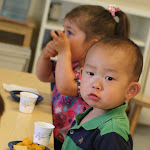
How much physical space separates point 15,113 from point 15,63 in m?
2.14

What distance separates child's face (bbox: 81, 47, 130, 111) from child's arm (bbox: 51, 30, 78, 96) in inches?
19.3

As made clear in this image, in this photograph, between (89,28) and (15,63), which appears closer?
(89,28)

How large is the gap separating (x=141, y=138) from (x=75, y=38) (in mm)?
2150

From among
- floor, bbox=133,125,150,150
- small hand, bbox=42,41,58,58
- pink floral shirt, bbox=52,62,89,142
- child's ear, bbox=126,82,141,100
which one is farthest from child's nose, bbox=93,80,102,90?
floor, bbox=133,125,150,150

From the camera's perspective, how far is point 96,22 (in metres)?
1.65

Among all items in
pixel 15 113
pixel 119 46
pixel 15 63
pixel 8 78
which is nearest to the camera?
pixel 119 46

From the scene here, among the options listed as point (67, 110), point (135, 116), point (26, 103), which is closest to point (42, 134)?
point (26, 103)

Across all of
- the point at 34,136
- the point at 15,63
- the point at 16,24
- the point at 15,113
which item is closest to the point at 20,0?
the point at 16,24

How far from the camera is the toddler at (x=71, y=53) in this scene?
59.9 inches

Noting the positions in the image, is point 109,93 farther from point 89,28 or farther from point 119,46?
point 89,28

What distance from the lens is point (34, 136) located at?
3.44 feet

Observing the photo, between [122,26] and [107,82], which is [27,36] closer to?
[122,26]

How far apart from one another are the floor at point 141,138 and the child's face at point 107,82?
2.22 meters

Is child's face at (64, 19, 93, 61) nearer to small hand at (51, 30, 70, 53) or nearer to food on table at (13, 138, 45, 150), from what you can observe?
small hand at (51, 30, 70, 53)
